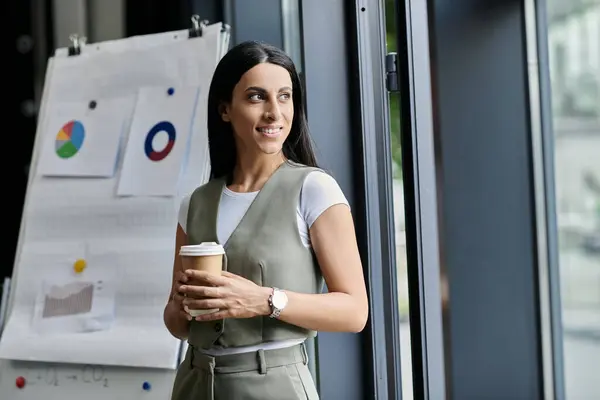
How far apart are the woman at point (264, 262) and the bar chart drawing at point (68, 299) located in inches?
32.9

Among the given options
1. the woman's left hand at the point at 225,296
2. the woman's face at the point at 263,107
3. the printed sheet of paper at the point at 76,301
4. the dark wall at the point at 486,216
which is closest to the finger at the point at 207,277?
the woman's left hand at the point at 225,296

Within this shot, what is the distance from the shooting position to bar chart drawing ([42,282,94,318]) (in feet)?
6.69

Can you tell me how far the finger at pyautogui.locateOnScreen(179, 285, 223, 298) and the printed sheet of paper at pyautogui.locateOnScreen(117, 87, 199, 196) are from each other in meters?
0.86

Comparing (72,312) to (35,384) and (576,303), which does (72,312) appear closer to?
(35,384)

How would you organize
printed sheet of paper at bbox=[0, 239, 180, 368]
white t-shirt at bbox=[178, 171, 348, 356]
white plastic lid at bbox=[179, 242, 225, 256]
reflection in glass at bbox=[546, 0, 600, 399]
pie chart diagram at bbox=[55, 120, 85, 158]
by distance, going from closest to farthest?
white plastic lid at bbox=[179, 242, 225, 256] → white t-shirt at bbox=[178, 171, 348, 356] → reflection in glass at bbox=[546, 0, 600, 399] → printed sheet of paper at bbox=[0, 239, 180, 368] → pie chart diagram at bbox=[55, 120, 85, 158]

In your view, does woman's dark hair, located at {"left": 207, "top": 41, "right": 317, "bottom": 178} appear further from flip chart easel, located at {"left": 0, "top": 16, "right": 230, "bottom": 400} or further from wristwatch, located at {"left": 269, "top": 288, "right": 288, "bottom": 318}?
flip chart easel, located at {"left": 0, "top": 16, "right": 230, "bottom": 400}

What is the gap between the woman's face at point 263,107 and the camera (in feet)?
4.01

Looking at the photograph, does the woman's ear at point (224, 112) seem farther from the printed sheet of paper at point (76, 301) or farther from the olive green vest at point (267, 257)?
the printed sheet of paper at point (76, 301)

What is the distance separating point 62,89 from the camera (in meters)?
2.24

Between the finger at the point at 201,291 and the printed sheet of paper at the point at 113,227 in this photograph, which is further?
the printed sheet of paper at the point at 113,227

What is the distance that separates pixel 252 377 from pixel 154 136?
99 cm

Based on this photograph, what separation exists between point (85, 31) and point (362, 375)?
2383 millimetres

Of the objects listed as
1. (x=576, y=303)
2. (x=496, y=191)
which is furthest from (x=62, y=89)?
(x=576, y=303)


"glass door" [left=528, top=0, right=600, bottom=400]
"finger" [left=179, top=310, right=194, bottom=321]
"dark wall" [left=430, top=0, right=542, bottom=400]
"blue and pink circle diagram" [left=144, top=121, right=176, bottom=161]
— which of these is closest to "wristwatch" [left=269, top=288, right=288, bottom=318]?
"finger" [left=179, top=310, right=194, bottom=321]
